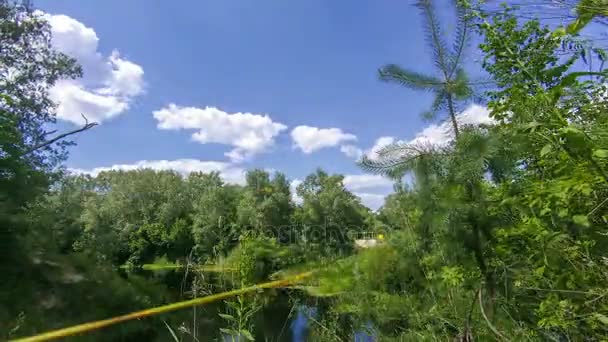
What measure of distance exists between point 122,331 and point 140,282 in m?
2.01

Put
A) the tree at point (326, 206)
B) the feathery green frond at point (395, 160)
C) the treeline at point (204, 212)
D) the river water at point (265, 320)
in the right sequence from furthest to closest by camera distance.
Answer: the tree at point (326, 206) → the treeline at point (204, 212) → the river water at point (265, 320) → the feathery green frond at point (395, 160)

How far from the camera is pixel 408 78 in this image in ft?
5.93

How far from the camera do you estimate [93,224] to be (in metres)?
17.4

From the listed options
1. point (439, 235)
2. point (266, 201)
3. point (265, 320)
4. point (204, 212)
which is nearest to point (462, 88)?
point (439, 235)

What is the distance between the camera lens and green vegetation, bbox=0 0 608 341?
77cm

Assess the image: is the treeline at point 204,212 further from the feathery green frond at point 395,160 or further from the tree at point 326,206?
the feathery green frond at point 395,160

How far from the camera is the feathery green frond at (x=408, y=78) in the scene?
70.7 inches

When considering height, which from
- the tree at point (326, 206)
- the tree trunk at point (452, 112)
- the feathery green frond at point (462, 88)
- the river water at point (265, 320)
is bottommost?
the river water at point (265, 320)

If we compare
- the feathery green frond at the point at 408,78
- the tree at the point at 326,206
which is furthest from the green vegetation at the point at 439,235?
the tree at the point at 326,206

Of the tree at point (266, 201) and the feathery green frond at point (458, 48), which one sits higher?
the tree at point (266, 201)

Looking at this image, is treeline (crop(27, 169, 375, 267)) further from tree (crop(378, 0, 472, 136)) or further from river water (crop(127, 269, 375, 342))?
tree (crop(378, 0, 472, 136))

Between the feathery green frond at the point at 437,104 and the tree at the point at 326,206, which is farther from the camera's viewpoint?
the tree at the point at 326,206

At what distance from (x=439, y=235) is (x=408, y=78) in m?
0.86

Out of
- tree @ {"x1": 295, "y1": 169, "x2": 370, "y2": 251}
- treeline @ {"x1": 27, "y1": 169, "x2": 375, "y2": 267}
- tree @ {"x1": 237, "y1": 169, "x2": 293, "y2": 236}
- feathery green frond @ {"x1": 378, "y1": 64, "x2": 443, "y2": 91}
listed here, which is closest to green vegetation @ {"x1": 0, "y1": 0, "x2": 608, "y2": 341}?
feathery green frond @ {"x1": 378, "y1": 64, "x2": 443, "y2": 91}
